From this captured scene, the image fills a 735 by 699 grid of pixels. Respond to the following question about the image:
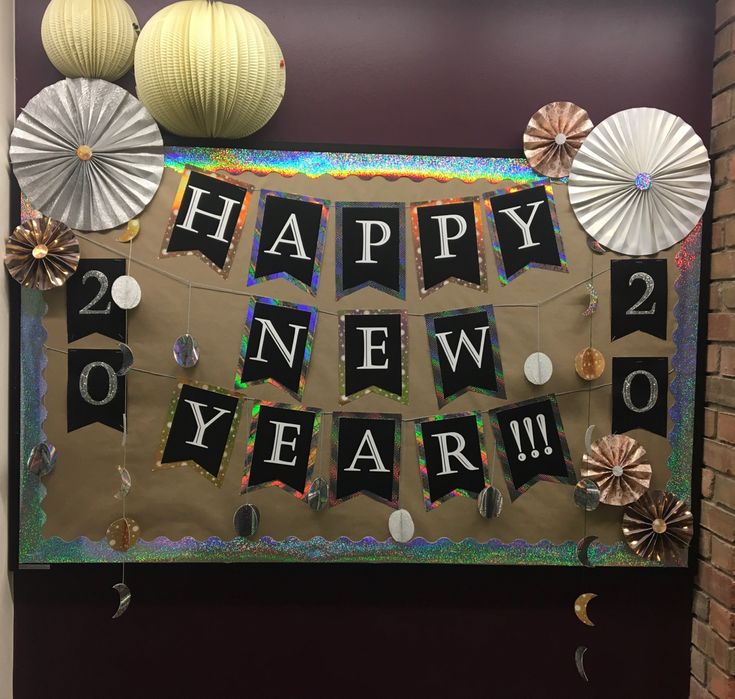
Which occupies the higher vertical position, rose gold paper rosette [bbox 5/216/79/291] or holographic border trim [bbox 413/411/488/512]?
rose gold paper rosette [bbox 5/216/79/291]

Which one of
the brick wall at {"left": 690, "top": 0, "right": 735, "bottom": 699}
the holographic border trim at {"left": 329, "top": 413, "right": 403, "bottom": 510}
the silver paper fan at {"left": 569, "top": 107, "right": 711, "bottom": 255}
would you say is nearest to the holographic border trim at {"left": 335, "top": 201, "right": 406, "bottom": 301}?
the holographic border trim at {"left": 329, "top": 413, "right": 403, "bottom": 510}

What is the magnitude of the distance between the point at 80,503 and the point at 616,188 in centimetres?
153

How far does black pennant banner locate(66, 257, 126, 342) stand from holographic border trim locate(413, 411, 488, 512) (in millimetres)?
772

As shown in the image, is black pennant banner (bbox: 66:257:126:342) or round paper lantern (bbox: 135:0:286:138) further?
black pennant banner (bbox: 66:257:126:342)

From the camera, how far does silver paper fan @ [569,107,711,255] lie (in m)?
1.49

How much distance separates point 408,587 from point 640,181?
1.18m

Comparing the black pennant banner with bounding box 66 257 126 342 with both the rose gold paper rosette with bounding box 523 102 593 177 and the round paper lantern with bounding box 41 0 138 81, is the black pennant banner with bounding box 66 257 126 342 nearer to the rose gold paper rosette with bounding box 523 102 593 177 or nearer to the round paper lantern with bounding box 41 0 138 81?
the round paper lantern with bounding box 41 0 138 81

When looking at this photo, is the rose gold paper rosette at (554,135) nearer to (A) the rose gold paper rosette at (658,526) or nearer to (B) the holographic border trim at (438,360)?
(B) the holographic border trim at (438,360)

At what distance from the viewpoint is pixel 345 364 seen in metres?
1.52

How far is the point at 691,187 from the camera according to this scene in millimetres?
1504

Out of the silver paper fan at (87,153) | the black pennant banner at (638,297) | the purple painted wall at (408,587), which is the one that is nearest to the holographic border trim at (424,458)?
the purple painted wall at (408,587)

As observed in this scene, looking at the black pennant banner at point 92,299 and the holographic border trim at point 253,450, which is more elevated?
the black pennant banner at point 92,299

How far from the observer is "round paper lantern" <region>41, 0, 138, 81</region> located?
4.47ft

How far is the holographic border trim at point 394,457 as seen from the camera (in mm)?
1516
